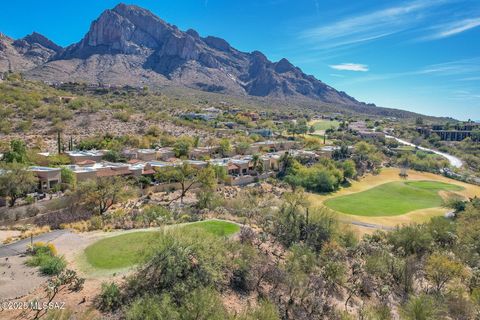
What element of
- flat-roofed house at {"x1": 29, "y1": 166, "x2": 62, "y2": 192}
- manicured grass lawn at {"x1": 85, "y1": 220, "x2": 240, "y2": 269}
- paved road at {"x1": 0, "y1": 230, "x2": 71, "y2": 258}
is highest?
flat-roofed house at {"x1": 29, "y1": 166, "x2": 62, "y2": 192}

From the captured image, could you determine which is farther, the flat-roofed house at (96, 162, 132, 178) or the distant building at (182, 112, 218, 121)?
the distant building at (182, 112, 218, 121)

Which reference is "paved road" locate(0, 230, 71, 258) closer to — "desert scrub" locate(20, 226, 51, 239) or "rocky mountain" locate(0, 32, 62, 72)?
"desert scrub" locate(20, 226, 51, 239)

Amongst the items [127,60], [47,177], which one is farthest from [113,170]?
[127,60]

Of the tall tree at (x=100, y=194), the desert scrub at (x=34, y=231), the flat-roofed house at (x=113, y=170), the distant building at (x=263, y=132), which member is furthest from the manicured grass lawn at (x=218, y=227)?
the distant building at (x=263, y=132)

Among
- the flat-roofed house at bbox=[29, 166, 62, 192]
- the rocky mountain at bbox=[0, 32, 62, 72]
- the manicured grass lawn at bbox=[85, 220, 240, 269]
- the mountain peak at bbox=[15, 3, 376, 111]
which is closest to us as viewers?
the manicured grass lawn at bbox=[85, 220, 240, 269]

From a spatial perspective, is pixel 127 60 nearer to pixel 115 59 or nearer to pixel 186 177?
pixel 115 59

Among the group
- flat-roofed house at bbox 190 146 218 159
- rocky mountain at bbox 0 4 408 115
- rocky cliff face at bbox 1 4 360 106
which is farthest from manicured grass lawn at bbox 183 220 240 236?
rocky cliff face at bbox 1 4 360 106

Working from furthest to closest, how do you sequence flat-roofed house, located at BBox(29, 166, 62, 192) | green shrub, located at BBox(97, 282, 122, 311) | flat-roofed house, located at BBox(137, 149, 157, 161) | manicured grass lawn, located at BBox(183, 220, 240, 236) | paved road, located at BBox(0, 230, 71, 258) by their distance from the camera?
1. flat-roofed house, located at BBox(137, 149, 157, 161)
2. flat-roofed house, located at BBox(29, 166, 62, 192)
3. manicured grass lawn, located at BBox(183, 220, 240, 236)
4. paved road, located at BBox(0, 230, 71, 258)
5. green shrub, located at BBox(97, 282, 122, 311)
